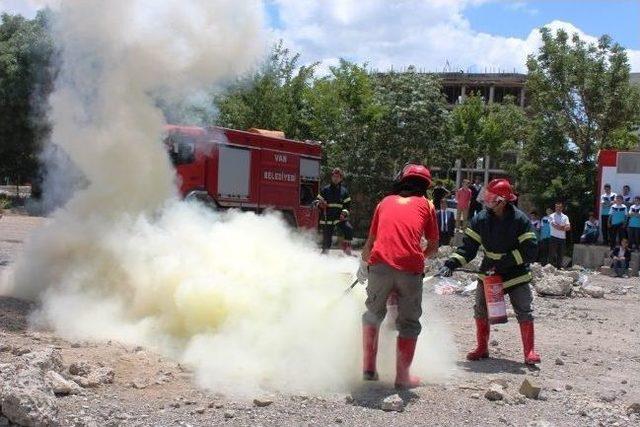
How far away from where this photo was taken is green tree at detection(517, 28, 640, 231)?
75.8ft

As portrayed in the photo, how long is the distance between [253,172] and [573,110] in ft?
36.3

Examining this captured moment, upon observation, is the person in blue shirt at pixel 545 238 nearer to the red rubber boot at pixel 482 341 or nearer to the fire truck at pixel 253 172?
the fire truck at pixel 253 172

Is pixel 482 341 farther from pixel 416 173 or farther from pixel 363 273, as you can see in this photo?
pixel 416 173

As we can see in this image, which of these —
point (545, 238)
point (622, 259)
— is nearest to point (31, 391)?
point (545, 238)

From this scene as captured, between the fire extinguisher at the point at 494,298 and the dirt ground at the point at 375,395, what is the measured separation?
1.34 ft

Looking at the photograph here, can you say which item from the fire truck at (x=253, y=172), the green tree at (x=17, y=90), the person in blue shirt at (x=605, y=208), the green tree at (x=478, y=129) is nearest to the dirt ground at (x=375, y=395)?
the fire truck at (x=253, y=172)

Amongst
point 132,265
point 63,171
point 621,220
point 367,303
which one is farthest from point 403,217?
point 621,220

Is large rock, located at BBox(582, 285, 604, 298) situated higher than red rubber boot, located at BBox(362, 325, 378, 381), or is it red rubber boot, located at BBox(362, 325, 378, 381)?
red rubber boot, located at BBox(362, 325, 378, 381)

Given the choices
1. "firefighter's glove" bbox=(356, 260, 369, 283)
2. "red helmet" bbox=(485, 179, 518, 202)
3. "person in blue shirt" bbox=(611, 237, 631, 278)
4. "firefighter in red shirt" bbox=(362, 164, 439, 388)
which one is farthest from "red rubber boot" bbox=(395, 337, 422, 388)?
"person in blue shirt" bbox=(611, 237, 631, 278)

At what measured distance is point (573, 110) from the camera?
78.2ft

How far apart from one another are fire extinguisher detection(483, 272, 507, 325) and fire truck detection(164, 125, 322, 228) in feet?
25.6

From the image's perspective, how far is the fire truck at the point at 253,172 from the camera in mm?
15742

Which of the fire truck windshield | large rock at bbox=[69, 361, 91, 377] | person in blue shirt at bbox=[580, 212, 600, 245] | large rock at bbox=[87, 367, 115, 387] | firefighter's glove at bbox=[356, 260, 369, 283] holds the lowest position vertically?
large rock at bbox=[87, 367, 115, 387]

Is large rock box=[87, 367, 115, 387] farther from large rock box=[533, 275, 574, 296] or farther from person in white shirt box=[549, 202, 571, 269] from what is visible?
person in white shirt box=[549, 202, 571, 269]
